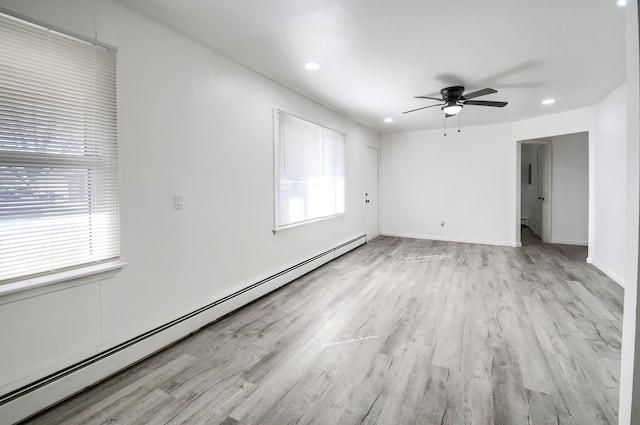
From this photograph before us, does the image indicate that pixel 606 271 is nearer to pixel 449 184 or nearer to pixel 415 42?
pixel 449 184

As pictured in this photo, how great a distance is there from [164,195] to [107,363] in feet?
4.05

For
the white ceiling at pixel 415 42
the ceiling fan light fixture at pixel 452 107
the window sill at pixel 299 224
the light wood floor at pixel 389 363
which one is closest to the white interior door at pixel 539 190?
the white ceiling at pixel 415 42

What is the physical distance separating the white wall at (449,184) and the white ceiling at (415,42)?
7.33 ft

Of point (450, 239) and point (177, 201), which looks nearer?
point (177, 201)

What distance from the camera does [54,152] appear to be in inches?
69.9

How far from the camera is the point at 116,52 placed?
2055 mm

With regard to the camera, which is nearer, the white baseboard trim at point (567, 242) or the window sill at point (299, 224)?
the window sill at point (299, 224)

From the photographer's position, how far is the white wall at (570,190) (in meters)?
6.10

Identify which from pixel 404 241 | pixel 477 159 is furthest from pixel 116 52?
pixel 477 159

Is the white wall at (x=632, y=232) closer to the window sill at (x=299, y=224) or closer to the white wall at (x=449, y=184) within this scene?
the window sill at (x=299, y=224)

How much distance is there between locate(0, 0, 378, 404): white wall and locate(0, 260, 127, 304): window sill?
1.3 inches

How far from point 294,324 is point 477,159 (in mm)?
5679

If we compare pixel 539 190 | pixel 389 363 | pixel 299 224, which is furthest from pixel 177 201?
pixel 539 190

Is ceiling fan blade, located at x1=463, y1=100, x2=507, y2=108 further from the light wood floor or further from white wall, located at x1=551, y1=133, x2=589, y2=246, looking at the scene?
white wall, located at x1=551, y1=133, x2=589, y2=246
